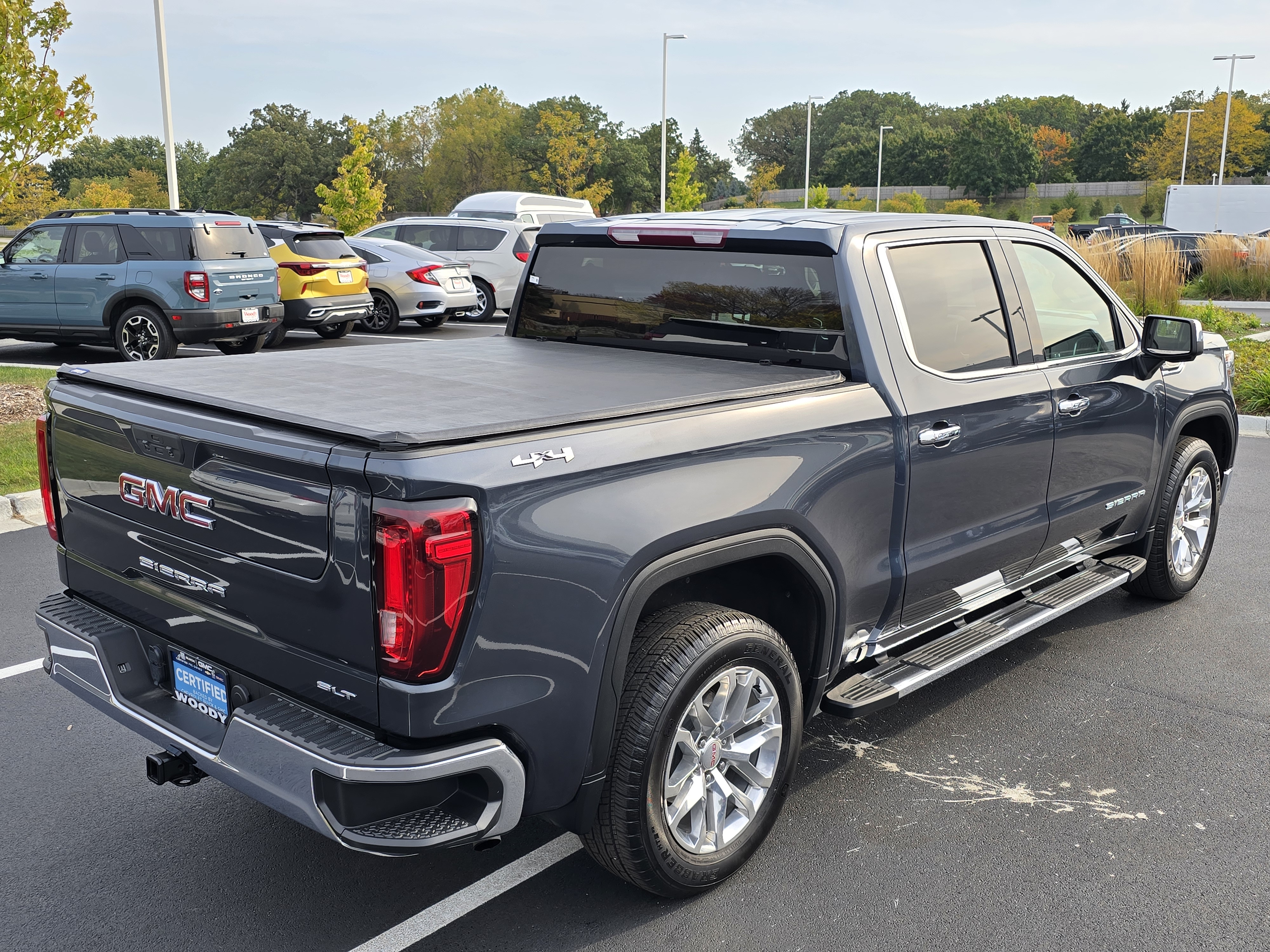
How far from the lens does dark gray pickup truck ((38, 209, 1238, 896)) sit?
2463 millimetres

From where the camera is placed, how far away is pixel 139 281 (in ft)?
41.3

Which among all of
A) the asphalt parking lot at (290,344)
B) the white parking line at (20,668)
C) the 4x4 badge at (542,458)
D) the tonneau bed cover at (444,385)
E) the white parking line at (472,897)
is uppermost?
the tonneau bed cover at (444,385)

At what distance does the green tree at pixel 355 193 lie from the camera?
31.9 m

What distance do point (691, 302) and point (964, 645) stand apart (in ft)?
5.30

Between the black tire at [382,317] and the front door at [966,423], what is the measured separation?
14.0 meters

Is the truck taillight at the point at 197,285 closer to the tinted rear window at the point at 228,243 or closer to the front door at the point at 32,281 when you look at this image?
the tinted rear window at the point at 228,243

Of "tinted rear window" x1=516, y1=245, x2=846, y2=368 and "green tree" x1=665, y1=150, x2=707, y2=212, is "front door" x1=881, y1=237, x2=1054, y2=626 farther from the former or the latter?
"green tree" x1=665, y1=150, x2=707, y2=212

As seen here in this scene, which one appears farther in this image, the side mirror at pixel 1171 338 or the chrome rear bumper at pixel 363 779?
the side mirror at pixel 1171 338

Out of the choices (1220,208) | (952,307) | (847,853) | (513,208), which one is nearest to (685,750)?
(847,853)

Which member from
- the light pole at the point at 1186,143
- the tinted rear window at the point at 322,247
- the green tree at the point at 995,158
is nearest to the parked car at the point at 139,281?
the tinted rear window at the point at 322,247

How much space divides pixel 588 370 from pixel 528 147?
7519cm

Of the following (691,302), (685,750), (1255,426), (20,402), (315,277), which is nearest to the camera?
(685,750)

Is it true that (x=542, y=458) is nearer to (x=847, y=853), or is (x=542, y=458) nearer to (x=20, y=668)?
(x=847, y=853)

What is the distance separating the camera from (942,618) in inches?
156
